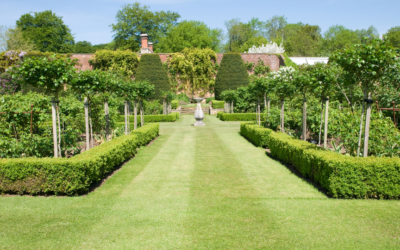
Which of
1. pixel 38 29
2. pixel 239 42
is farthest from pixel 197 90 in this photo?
pixel 239 42

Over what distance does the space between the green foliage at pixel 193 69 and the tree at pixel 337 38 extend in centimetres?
3300

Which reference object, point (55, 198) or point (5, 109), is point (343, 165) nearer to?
point (55, 198)

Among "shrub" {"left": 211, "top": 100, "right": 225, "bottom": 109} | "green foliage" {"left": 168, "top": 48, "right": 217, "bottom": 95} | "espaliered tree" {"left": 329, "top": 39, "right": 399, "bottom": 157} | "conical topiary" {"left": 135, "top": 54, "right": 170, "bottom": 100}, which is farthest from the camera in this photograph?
"green foliage" {"left": 168, "top": 48, "right": 217, "bottom": 95}

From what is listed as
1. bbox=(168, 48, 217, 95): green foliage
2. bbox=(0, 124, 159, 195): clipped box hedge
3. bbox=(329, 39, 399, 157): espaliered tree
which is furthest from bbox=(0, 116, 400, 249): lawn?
bbox=(168, 48, 217, 95): green foliage

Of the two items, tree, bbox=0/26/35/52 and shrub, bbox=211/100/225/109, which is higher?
tree, bbox=0/26/35/52

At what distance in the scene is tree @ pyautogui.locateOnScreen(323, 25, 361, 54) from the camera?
194 feet

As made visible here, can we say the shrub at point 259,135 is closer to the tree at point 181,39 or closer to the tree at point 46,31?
the tree at point 181,39

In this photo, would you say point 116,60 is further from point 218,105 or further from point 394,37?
point 394,37

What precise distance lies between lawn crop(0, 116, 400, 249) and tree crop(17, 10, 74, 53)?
40.6 m

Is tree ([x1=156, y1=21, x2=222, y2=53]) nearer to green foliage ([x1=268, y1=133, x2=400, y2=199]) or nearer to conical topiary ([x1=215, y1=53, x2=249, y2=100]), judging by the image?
conical topiary ([x1=215, y1=53, x2=249, y2=100])

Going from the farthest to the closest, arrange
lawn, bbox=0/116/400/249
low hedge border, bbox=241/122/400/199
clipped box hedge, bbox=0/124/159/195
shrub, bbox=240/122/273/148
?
shrub, bbox=240/122/273/148
clipped box hedge, bbox=0/124/159/195
low hedge border, bbox=241/122/400/199
lawn, bbox=0/116/400/249

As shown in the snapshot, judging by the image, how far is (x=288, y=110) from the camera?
1238 centimetres

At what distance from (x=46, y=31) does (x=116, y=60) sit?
17.6 m

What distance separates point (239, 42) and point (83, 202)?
5957cm
